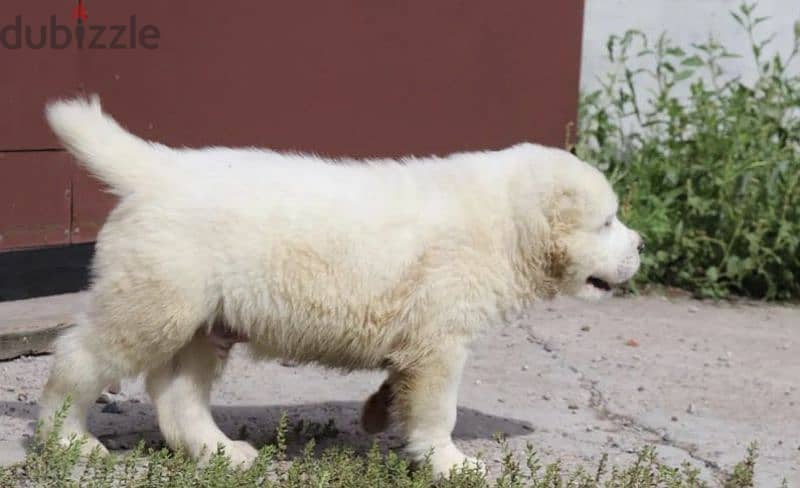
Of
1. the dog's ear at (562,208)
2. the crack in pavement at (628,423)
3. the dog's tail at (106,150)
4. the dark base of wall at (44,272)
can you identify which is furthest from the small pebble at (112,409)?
the crack in pavement at (628,423)

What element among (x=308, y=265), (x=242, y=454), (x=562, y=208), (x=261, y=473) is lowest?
(x=242, y=454)

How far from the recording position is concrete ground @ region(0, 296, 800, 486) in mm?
5230

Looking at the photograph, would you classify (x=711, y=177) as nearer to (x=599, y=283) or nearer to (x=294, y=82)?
(x=294, y=82)

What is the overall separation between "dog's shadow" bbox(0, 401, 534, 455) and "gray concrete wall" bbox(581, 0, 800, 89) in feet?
13.4

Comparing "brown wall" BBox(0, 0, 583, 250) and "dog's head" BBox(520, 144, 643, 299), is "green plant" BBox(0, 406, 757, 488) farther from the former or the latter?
"brown wall" BBox(0, 0, 583, 250)

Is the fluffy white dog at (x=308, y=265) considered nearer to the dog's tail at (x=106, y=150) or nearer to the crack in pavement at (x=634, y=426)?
the dog's tail at (x=106, y=150)

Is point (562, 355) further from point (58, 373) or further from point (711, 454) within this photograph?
point (58, 373)

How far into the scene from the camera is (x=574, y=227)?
480 cm

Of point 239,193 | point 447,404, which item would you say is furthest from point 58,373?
point 447,404

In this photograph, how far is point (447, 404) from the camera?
15.0 feet

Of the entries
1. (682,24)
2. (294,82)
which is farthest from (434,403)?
(682,24)

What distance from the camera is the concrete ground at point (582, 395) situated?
5.23m

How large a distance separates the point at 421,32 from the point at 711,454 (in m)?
3.45

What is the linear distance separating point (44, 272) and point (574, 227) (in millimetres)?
3733
